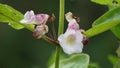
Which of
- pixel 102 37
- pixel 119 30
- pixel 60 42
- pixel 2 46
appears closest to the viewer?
pixel 60 42

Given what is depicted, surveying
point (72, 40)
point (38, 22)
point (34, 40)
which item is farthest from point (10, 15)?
point (34, 40)

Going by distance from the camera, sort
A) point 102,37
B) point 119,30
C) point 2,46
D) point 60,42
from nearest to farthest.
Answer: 1. point 60,42
2. point 119,30
3. point 102,37
4. point 2,46

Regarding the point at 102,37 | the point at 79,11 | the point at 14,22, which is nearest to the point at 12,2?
the point at 79,11

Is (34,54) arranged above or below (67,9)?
below

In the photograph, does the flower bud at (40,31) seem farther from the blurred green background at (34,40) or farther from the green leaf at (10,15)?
the blurred green background at (34,40)

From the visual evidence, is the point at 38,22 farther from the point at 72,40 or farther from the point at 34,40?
the point at 34,40

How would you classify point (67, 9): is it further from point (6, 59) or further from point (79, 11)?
point (6, 59)
